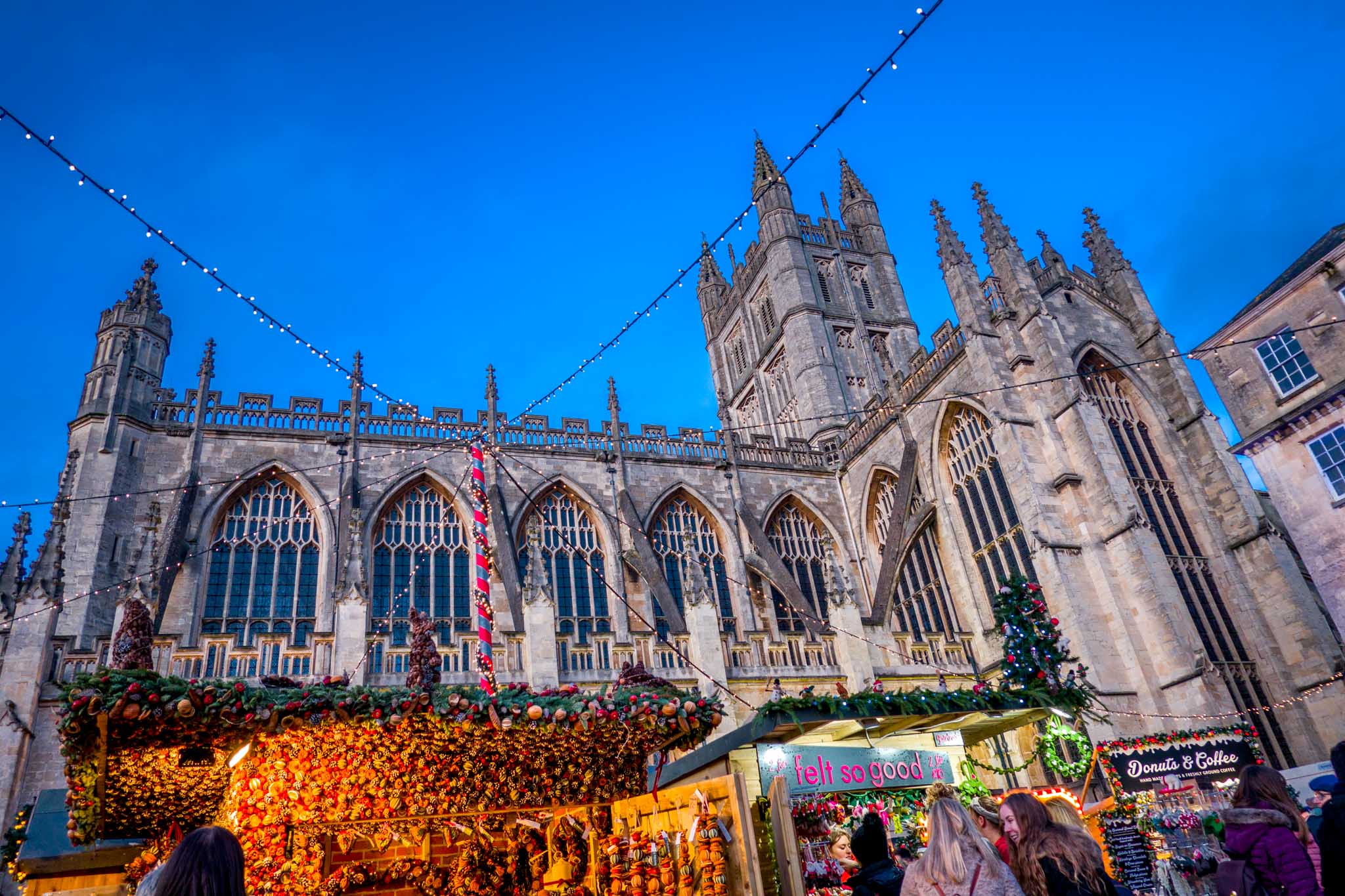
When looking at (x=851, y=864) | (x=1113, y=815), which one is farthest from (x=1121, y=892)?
(x=1113, y=815)

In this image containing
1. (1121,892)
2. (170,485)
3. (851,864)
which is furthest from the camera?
(170,485)

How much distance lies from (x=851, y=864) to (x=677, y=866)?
1605mm

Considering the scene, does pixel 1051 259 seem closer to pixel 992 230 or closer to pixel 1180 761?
pixel 992 230

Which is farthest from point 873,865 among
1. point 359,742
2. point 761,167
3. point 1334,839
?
point 761,167

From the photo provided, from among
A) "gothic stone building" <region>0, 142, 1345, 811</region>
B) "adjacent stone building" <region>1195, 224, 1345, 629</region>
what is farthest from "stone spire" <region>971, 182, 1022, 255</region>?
"adjacent stone building" <region>1195, 224, 1345, 629</region>

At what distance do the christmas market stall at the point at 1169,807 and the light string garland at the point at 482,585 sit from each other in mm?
6562

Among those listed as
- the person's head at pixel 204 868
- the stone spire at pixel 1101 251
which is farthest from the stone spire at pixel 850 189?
the person's head at pixel 204 868

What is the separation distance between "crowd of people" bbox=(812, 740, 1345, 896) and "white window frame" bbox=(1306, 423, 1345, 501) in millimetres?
13966

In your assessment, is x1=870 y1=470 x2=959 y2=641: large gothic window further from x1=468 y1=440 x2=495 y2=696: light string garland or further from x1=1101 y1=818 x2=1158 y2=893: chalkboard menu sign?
x1=468 y1=440 x2=495 y2=696: light string garland

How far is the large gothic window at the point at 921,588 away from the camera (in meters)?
21.2

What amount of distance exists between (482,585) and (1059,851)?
7.38 m

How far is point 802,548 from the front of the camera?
24359 mm

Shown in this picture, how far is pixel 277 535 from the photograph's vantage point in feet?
63.8

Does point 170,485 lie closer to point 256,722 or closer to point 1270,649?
point 256,722
